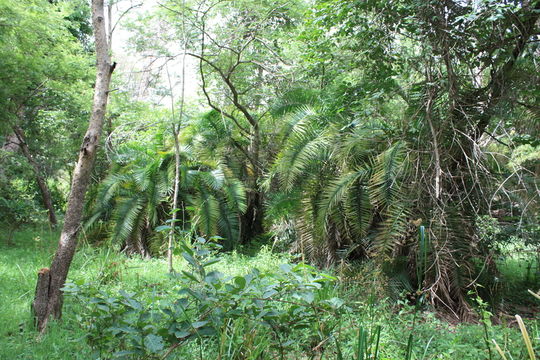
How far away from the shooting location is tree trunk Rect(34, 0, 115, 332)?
383cm

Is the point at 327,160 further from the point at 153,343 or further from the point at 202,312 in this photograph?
the point at 153,343

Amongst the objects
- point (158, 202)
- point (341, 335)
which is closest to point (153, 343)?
point (341, 335)

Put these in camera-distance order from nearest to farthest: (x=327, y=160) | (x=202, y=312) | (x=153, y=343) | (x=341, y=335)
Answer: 1. (x=153, y=343)
2. (x=202, y=312)
3. (x=341, y=335)
4. (x=327, y=160)

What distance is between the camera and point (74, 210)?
3922mm

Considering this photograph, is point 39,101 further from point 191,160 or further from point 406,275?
point 406,275

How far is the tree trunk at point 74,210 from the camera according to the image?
3832 millimetres

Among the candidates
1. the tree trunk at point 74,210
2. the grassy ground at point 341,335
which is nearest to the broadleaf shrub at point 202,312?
the grassy ground at point 341,335

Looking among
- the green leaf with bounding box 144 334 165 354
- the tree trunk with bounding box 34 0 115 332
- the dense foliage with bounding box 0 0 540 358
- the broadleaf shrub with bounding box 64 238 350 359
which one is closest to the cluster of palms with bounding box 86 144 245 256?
the dense foliage with bounding box 0 0 540 358

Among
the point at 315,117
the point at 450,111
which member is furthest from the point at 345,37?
the point at 450,111

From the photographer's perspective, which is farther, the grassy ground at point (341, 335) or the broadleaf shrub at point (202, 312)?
the grassy ground at point (341, 335)

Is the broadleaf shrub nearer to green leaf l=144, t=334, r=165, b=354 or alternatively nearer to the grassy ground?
green leaf l=144, t=334, r=165, b=354

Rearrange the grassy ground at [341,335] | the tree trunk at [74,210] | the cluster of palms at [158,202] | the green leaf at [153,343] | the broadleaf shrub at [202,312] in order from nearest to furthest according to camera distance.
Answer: the green leaf at [153,343] < the broadleaf shrub at [202,312] < the grassy ground at [341,335] < the tree trunk at [74,210] < the cluster of palms at [158,202]

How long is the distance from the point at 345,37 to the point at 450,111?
216 centimetres

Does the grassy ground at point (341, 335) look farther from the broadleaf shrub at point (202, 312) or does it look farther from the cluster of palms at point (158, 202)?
the cluster of palms at point (158, 202)
